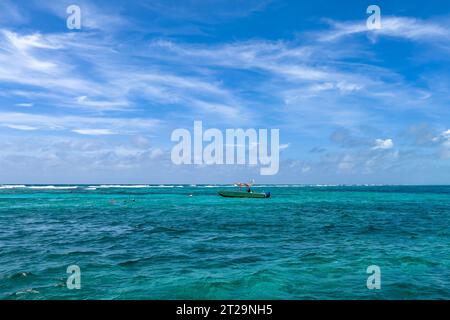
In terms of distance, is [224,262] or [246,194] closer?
[224,262]

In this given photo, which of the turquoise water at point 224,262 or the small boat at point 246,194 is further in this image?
the small boat at point 246,194

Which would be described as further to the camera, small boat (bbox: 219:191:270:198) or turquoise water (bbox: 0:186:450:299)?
small boat (bbox: 219:191:270:198)

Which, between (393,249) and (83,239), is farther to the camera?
(83,239)

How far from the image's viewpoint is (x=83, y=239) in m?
26.6

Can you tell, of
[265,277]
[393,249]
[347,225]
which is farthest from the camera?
[347,225]

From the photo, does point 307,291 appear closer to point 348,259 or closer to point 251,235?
point 348,259

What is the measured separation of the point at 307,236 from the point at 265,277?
502 inches
